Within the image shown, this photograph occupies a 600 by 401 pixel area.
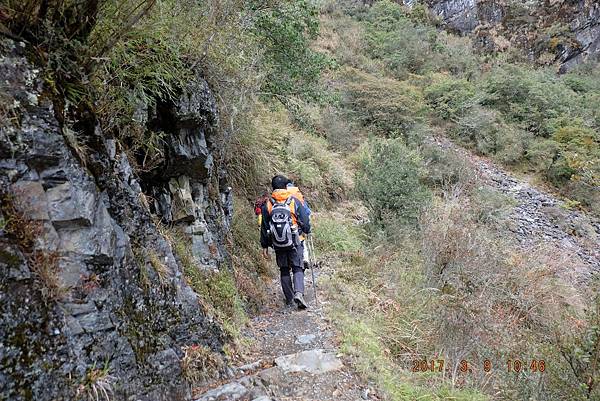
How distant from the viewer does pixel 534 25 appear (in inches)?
1173

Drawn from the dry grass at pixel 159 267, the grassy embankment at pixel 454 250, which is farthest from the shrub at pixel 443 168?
the dry grass at pixel 159 267

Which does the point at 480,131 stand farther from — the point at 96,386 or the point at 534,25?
the point at 96,386

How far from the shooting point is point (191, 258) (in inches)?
163

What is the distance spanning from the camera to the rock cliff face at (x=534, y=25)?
2752 cm

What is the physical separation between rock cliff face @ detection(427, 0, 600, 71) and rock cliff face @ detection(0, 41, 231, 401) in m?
31.7

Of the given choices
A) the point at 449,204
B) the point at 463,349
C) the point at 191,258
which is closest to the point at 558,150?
the point at 449,204

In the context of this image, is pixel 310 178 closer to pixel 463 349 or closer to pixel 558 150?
pixel 463 349

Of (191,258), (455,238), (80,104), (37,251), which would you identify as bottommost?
(455,238)

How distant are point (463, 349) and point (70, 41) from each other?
15.4ft

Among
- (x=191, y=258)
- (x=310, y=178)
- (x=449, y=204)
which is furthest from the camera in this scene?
(x=310, y=178)

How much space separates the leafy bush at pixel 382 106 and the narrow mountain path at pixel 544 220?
1.59m

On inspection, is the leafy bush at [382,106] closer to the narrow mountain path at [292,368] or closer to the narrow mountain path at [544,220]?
the narrow mountain path at [544,220]

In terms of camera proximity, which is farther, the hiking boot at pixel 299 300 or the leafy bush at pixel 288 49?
the leafy bush at pixel 288 49

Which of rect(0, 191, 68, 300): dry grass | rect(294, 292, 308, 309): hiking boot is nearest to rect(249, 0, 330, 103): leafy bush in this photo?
rect(294, 292, 308, 309): hiking boot
